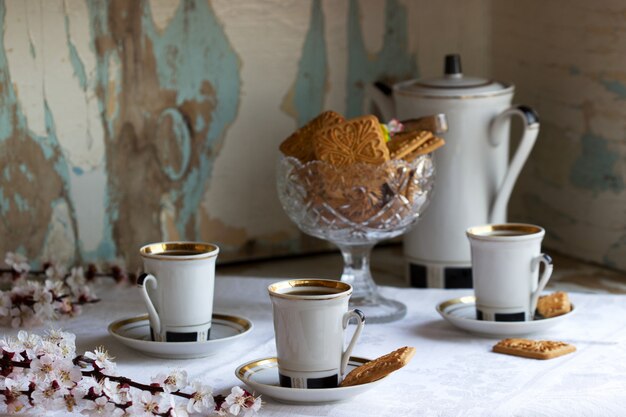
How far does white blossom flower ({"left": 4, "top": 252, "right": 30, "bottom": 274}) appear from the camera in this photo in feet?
4.04

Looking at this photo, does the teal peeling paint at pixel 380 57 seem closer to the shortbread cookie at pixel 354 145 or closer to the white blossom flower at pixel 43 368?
the shortbread cookie at pixel 354 145

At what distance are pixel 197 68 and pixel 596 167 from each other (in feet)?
1.85

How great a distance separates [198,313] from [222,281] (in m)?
0.32

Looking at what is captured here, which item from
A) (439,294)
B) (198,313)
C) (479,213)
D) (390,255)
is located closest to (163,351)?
(198,313)

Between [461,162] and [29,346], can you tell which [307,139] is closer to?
[461,162]

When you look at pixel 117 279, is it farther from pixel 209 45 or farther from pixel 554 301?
pixel 554 301

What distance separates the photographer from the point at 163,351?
0.99 metres

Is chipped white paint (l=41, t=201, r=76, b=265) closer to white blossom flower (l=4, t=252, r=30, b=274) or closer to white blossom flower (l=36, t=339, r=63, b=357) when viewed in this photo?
white blossom flower (l=4, t=252, r=30, b=274)

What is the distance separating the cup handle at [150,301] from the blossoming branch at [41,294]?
18 cm

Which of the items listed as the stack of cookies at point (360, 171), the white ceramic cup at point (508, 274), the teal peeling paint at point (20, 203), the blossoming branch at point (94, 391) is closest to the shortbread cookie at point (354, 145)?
the stack of cookies at point (360, 171)

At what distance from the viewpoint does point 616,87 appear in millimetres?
1365

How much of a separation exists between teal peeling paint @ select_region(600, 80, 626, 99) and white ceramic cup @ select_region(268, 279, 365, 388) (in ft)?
2.09

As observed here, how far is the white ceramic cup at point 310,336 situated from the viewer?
87 cm

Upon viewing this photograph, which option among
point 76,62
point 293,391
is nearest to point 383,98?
point 76,62
